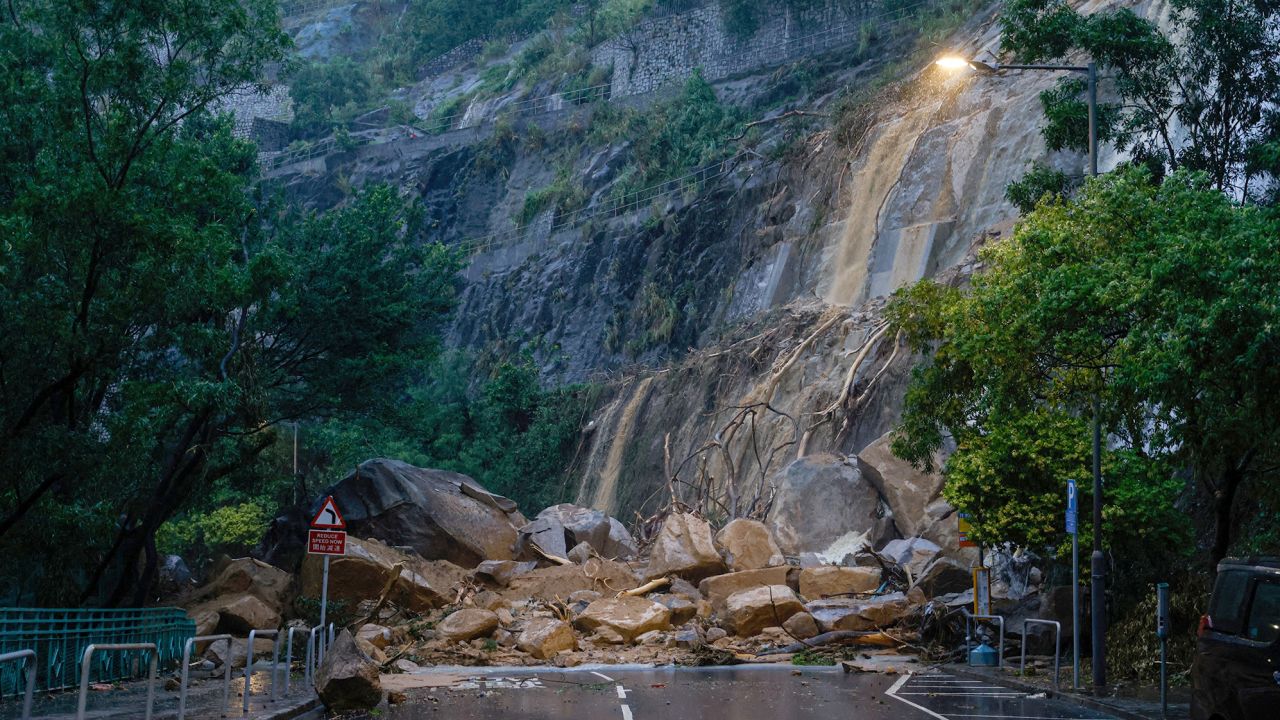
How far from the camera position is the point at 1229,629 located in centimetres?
893

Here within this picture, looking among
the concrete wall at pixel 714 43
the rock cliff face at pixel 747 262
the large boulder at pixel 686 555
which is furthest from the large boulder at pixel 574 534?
the concrete wall at pixel 714 43

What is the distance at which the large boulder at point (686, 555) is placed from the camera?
2700 cm

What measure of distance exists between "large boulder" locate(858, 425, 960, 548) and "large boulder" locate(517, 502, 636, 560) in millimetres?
7430

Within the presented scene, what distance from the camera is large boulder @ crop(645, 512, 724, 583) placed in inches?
1063

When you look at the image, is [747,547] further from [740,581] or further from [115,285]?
[115,285]

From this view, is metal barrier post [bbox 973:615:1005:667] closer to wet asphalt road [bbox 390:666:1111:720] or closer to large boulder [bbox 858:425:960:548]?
wet asphalt road [bbox 390:666:1111:720]

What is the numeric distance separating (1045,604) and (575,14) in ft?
259

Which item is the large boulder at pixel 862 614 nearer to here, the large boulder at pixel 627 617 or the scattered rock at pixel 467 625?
the large boulder at pixel 627 617

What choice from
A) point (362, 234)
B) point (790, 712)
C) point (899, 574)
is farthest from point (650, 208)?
point (790, 712)

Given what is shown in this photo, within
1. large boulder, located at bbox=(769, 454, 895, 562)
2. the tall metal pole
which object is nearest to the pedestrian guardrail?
the tall metal pole

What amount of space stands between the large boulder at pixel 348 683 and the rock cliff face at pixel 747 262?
56.0 ft

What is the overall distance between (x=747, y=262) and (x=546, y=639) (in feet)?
105

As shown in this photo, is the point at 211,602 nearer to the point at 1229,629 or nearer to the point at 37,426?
the point at 37,426

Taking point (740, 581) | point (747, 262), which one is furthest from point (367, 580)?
point (747, 262)
